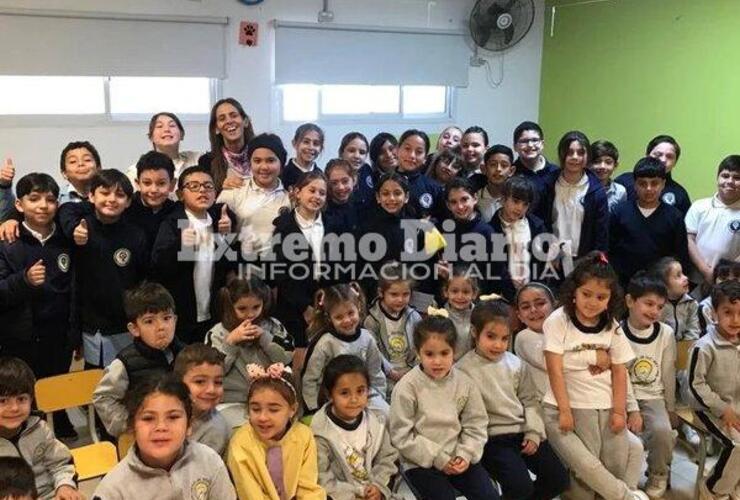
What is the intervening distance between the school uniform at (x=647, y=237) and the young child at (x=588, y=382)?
3.29 ft

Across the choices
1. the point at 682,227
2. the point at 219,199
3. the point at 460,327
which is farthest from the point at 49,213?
the point at 682,227

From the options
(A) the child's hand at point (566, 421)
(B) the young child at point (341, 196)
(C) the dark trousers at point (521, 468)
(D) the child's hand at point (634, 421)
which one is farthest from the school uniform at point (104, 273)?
(D) the child's hand at point (634, 421)

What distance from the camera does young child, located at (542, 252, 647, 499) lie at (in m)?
2.52

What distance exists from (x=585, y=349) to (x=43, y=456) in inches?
73.4

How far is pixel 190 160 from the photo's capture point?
11.2ft

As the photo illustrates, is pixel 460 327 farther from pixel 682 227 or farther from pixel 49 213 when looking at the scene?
pixel 49 213

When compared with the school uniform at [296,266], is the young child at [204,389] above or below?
below

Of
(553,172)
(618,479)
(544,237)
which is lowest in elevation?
(618,479)

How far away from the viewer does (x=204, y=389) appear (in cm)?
220

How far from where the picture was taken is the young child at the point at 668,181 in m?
3.68

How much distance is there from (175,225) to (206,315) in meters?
0.41

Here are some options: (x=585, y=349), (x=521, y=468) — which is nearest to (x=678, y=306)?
(x=585, y=349)

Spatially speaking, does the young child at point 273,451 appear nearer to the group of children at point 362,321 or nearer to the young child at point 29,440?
the group of children at point 362,321

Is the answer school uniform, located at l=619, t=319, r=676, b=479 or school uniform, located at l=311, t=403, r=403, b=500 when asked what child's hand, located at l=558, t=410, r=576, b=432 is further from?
school uniform, located at l=311, t=403, r=403, b=500
